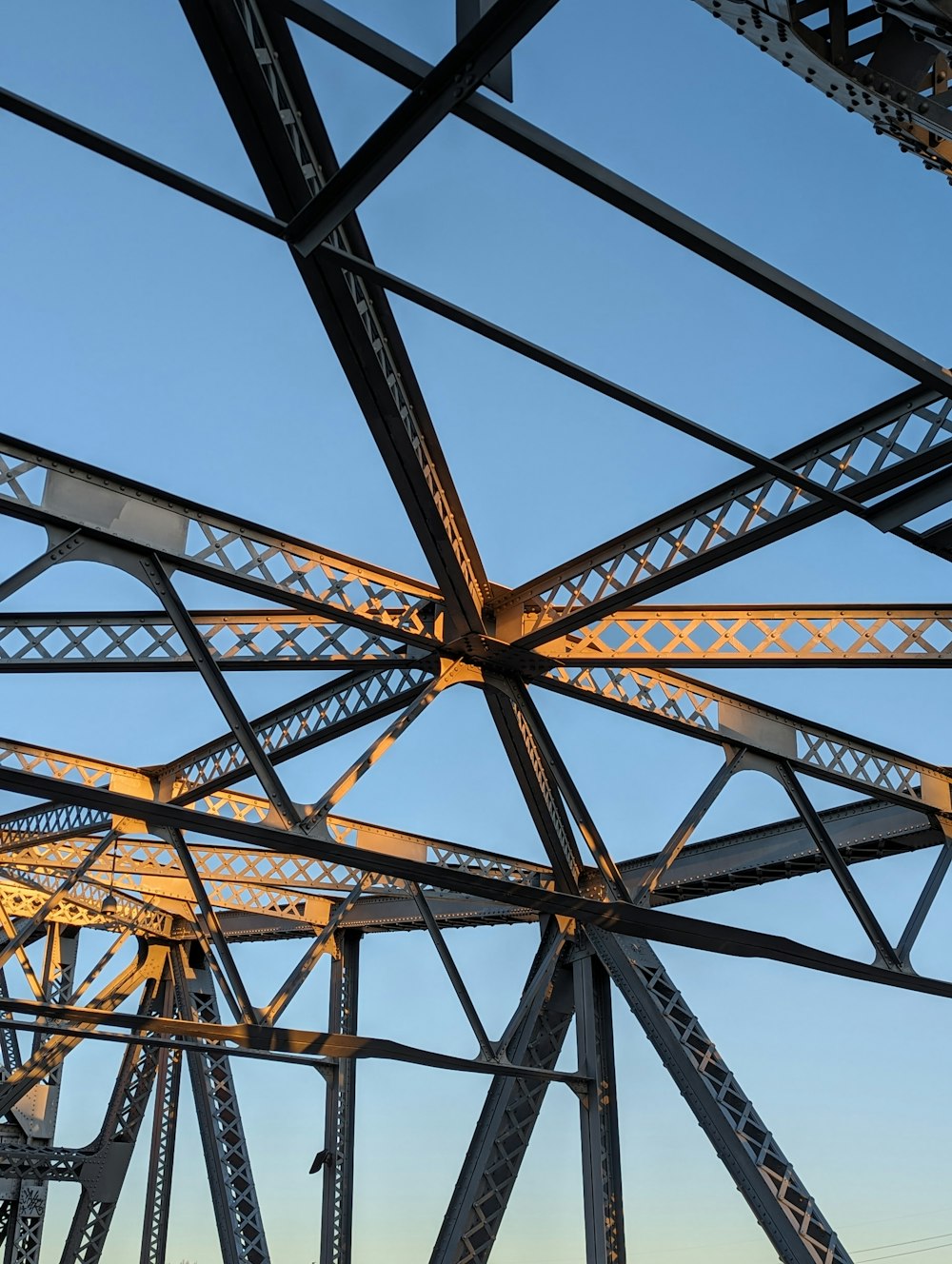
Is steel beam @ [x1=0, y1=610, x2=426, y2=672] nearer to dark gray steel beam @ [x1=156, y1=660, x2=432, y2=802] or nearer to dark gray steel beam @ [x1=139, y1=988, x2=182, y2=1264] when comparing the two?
dark gray steel beam @ [x1=156, y1=660, x2=432, y2=802]

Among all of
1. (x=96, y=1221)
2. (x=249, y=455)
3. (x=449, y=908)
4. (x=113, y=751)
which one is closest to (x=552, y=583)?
(x=249, y=455)

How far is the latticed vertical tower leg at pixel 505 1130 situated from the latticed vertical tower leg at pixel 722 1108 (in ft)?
3.52

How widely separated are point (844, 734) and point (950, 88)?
36.1ft

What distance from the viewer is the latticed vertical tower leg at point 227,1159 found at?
20.4 meters

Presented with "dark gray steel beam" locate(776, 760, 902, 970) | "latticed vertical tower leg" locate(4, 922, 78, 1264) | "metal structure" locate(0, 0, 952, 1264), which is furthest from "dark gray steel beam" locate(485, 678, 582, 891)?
"latticed vertical tower leg" locate(4, 922, 78, 1264)

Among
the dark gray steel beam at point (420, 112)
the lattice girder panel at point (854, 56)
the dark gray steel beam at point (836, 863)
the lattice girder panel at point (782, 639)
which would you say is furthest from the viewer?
the dark gray steel beam at point (836, 863)

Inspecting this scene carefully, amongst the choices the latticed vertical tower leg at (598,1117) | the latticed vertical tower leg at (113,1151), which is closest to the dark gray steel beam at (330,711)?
the latticed vertical tower leg at (598,1117)

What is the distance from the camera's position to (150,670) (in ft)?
43.2

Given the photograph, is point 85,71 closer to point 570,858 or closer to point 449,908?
point 570,858

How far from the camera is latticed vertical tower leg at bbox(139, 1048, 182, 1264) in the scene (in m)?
23.4

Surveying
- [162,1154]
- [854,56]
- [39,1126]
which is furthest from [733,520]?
[39,1126]

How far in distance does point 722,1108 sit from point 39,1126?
1464 cm

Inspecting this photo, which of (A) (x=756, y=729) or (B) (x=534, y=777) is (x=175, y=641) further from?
(A) (x=756, y=729)

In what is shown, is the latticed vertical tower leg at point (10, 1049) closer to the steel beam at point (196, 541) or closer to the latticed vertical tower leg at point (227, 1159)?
the latticed vertical tower leg at point (227, 1159)
